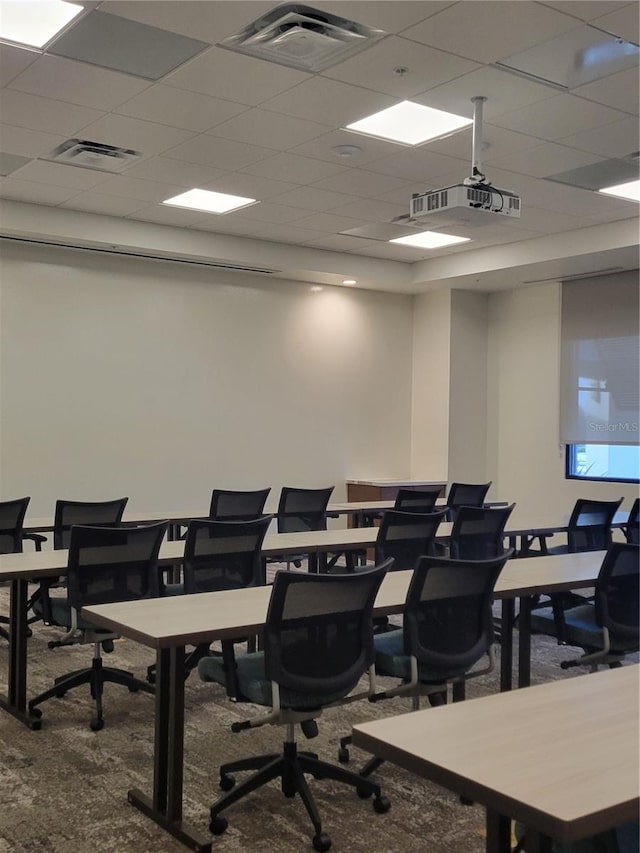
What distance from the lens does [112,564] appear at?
4250 mm

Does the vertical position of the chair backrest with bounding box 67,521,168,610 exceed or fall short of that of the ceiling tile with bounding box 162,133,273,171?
it falls short

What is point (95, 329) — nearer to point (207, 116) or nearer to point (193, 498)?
point (193, 498)

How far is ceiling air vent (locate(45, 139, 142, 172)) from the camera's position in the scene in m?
6.25

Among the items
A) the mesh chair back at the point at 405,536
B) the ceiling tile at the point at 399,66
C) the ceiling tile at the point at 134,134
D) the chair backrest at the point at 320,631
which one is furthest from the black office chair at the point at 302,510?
the chair backrest at the point at 320,631

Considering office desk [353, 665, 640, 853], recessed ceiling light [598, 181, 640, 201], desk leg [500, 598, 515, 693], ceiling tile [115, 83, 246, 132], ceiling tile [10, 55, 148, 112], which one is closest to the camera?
office desk [353, 665, 640, 853]

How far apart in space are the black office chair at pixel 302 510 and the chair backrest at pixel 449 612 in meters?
3.34

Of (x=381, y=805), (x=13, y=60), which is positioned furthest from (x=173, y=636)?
(x=13, y=60)

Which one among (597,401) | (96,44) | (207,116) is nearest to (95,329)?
(207,116)

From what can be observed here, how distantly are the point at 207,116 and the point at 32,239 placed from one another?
132 inches

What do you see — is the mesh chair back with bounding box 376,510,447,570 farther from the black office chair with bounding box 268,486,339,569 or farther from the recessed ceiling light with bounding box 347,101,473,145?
the recessed ceiling light with bounding box 347,101,473,145

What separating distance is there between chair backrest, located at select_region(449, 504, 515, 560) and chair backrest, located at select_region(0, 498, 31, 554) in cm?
276

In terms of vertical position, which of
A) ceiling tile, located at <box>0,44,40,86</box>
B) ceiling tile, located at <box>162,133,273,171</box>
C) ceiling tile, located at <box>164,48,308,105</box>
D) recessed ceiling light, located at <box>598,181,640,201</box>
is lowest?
ceiling tile, located at <box>164,48,308,105</box>

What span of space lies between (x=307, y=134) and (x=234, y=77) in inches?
40.3

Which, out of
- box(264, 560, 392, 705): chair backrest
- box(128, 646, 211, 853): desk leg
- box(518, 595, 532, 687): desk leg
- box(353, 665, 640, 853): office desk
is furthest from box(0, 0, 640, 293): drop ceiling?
box(353, 665, 640, 853): office desk
